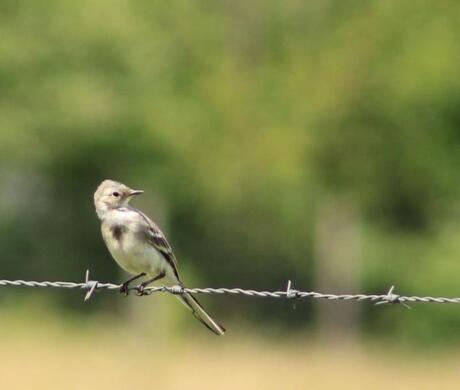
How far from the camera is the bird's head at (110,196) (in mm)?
9805

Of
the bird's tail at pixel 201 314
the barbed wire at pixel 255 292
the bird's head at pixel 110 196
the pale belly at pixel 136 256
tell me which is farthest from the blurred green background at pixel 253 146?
the barbed wire at pixel 255 292

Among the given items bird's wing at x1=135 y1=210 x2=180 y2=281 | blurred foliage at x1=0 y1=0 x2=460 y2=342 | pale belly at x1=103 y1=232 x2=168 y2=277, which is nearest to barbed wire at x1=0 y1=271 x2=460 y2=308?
Result: pale belly at x1=103 y1=232 x2=168 y2=277

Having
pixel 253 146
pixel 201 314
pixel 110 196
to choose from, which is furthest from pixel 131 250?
pixel 253 146

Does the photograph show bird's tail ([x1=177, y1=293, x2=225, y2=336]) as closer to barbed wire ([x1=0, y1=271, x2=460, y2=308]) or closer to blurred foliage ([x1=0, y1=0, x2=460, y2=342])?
barbed wire ([x1=0, y1=271, x2=460, y2=308])

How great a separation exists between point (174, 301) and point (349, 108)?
5.64 m

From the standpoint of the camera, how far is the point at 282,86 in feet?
103

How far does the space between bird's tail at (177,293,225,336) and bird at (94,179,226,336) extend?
43cm

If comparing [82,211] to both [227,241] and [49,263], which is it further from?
[227,241]

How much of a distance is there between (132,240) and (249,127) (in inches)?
827

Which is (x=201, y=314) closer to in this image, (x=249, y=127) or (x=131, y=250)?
(x=131, y=250)

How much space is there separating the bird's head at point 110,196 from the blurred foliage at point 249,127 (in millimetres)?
18527

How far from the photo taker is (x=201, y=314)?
876 cm

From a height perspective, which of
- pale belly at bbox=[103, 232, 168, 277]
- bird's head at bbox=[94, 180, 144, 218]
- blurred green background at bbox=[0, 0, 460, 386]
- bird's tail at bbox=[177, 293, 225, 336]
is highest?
blurred green background at bbox=[0, 0, 460, 386]

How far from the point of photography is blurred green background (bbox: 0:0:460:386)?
28672 mm
